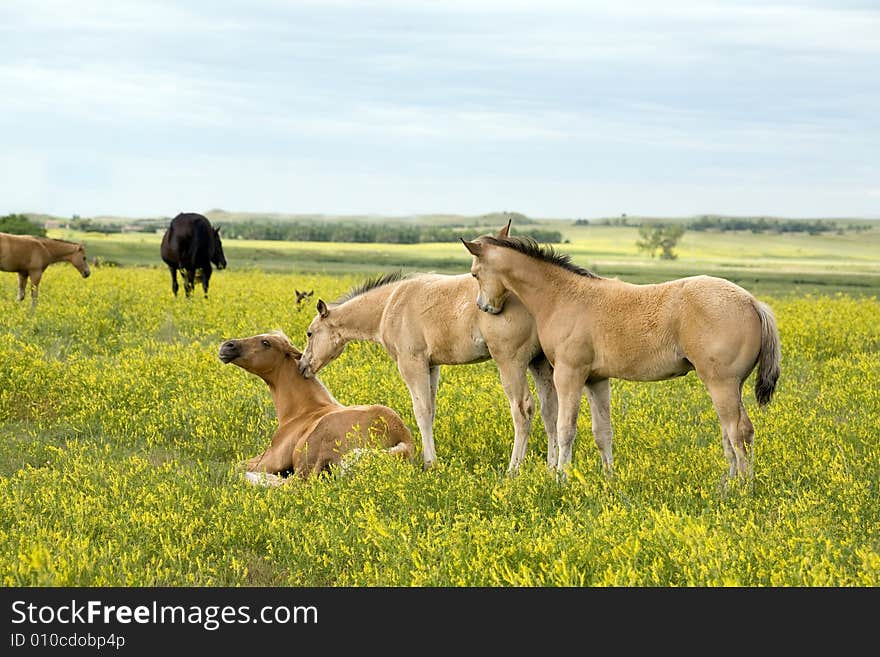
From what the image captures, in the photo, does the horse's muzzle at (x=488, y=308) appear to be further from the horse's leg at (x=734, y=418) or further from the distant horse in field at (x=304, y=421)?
the horse's leg at (x=734, y=418)

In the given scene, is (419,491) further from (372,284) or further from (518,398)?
(372,284)

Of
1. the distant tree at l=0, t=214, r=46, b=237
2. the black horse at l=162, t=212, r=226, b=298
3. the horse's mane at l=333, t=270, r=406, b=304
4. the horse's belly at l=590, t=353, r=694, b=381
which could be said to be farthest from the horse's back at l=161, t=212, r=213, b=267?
the distant tree at l=0, t=214, r=46, b=237

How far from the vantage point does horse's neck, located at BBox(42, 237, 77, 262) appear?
26.2 metres

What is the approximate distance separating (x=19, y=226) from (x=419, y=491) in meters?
60.7

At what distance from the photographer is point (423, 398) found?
1009 cm

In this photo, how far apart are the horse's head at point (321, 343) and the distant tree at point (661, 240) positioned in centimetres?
7904

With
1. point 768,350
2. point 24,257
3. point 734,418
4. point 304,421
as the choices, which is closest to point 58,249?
point 24,257

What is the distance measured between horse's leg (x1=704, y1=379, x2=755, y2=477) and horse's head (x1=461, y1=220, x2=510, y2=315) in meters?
2.07

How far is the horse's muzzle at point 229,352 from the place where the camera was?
401 inches

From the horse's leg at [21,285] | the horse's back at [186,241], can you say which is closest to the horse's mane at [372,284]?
the horse's leg at [21,285]

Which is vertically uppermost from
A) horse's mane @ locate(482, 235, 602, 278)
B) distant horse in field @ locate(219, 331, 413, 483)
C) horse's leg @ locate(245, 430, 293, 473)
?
horse's mane @ locate(482, 235, 602, 278)

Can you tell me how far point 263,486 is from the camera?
9.02 m

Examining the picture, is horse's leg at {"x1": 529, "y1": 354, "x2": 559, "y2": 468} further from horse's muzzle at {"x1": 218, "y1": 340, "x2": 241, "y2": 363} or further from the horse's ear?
horse's muzzle at {"x1": 218, "y1": 340, "x2": 241, "y2": 363}

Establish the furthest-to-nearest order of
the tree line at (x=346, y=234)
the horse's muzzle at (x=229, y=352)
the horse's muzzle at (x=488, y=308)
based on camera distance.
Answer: the tree line at (x=346, y=234) < the horse's muzzle at (x=229, y=352) < the horse's muzzle at (x=488, y=308)
